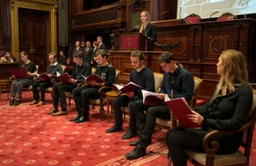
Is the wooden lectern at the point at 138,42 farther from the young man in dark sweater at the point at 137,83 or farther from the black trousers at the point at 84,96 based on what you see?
the young man in dark sweater at the point at 137,83

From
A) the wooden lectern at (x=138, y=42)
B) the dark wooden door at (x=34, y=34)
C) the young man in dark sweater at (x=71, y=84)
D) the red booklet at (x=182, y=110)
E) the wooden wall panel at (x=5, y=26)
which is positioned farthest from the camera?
the dark wooden door at (x=34, y=34)

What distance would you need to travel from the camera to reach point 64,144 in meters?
3.17

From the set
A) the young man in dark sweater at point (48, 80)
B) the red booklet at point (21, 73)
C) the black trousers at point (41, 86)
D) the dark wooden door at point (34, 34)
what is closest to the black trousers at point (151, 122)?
the young man in dark sweater at point (48, 80)

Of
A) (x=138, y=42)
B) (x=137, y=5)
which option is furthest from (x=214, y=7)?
(x=137, y=5)

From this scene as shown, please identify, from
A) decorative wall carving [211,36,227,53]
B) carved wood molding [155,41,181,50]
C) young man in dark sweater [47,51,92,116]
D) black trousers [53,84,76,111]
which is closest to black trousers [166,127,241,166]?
young man in dark sweater [47,51,92,116]

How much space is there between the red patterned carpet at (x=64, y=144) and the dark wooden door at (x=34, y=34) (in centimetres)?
616

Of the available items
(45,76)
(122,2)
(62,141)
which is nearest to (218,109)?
(62,141)

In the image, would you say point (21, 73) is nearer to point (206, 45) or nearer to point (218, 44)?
point (206, 45)

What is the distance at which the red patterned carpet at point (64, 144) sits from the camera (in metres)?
2.70

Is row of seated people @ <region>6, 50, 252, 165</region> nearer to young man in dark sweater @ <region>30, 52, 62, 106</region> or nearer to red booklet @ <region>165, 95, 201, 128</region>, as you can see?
red booklet @ <region>165, 95, 201, 128</region>

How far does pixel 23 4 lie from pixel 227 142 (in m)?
9.60

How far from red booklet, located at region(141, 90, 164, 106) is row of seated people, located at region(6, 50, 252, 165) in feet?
0.23

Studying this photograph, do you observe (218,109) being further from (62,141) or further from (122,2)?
(122,2)

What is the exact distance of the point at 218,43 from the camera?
498cm
